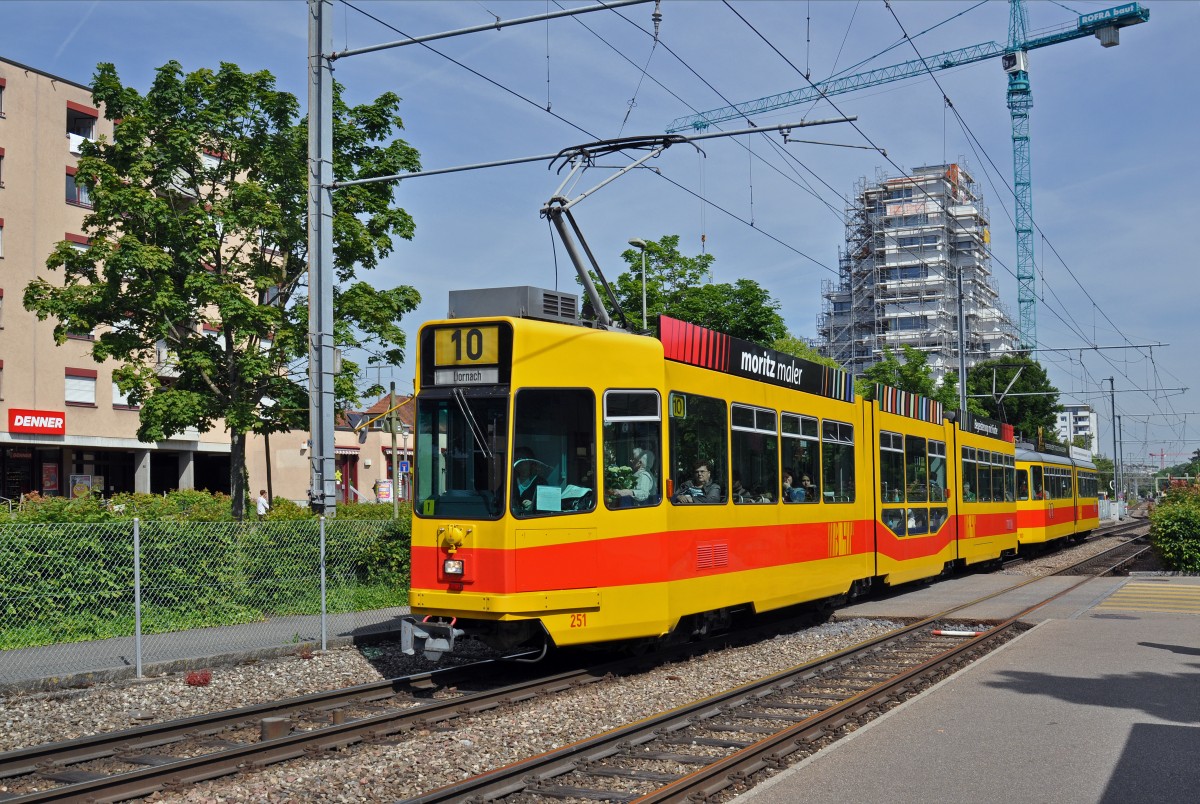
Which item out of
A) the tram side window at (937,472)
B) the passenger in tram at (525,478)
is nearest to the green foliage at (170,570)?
the passenger in tram at (525,478)

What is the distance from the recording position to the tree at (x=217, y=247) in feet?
56.5

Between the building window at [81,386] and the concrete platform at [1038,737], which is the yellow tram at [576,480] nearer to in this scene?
the concrete platform at [1038,737]

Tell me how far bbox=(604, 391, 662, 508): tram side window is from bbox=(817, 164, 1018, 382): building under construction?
106 metres

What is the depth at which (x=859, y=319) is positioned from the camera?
121 metres

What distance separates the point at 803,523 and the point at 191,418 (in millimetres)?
9751

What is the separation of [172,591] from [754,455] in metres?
7.23

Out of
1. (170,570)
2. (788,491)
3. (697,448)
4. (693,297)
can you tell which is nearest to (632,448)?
(697,448)

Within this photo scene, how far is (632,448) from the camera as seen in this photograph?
35.0ft

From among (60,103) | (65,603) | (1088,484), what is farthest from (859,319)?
(65,603)

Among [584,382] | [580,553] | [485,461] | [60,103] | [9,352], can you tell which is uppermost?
[60,103]

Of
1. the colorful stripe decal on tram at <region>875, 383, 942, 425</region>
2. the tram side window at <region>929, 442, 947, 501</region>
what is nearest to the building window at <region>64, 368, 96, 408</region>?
the colorful stripe decal on tram at <region>875, 383, 942, 425</region>

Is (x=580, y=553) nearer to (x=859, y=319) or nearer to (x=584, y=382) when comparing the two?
(x=584, y=382)

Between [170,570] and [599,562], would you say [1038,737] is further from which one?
[170,570]

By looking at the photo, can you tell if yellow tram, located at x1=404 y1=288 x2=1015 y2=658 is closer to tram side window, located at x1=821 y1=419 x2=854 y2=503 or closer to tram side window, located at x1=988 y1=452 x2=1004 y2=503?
tram side window, located at x1=821 y1=419 x2=854 y2=503
